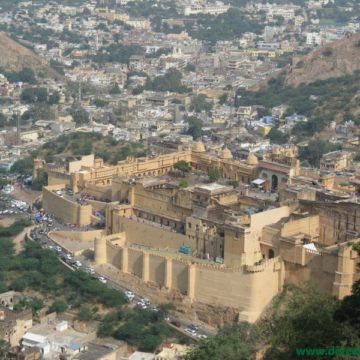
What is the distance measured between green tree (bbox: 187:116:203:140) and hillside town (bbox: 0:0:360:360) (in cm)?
9

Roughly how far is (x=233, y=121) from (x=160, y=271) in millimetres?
23626

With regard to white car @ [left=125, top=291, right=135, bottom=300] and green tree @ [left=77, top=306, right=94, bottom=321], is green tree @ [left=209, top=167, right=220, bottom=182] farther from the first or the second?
green tree @ [left=77, top=306, right=94, bottom=321]

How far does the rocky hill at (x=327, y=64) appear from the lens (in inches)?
→ 2152

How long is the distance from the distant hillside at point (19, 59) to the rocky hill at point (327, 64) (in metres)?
14.3

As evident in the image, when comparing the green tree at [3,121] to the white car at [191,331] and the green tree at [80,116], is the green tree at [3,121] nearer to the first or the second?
the green tree at [80,116]

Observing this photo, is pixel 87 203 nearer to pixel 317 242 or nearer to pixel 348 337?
pixel 317 242

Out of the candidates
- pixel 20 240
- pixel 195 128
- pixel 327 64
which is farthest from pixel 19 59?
pixel 20 240

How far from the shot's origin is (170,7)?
9738 cm

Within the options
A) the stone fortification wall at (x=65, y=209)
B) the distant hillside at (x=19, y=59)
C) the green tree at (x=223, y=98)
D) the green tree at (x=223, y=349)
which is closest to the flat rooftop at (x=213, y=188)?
the stone fortification wall at (x=65, y=209)

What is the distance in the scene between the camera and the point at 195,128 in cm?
4384

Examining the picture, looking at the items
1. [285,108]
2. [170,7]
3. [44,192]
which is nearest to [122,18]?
[170,7]

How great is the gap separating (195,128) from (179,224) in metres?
18.1

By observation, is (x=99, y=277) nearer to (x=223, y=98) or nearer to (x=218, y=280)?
(x=218, y=280)

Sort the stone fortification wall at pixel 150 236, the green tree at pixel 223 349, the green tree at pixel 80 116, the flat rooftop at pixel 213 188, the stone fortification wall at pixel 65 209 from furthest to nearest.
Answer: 1. the green tree at pixel 80 116
2. the stone fortification wall at pixel 65 209
3. the flat rooftop at pixel 213 188
4. the stone fortification wall at pixel 150 236
5. the green tree at pixel 223 349
